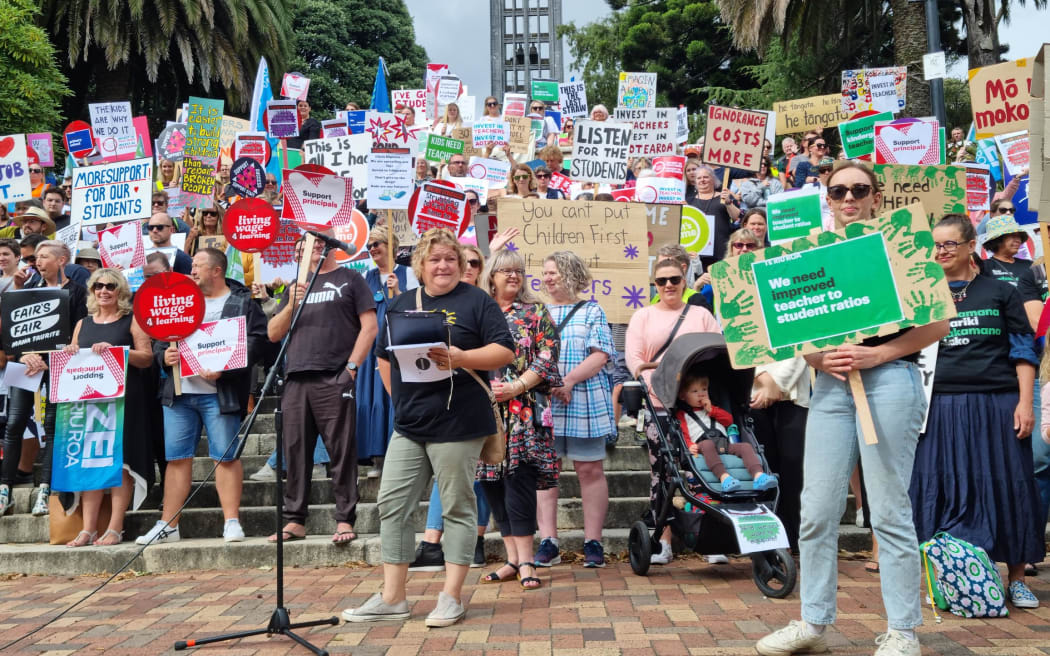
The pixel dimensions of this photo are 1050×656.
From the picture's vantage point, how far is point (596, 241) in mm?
8969

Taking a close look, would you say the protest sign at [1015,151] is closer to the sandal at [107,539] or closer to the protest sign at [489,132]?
the protest sign at [489,132]

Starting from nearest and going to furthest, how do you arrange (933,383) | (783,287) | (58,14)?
(783,287) → (933,383) → (58,14)

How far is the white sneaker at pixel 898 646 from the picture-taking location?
4.12m

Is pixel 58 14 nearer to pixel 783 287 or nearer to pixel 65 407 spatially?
pixel 65 407

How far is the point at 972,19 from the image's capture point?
2086cm

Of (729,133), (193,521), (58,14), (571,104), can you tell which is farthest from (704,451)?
(58,14)

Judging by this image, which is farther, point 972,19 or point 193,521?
point 972,19

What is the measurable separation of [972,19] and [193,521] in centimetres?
1874

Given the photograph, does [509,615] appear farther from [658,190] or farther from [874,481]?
[658,190]

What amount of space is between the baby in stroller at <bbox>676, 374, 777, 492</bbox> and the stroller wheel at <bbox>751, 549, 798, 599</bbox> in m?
0.52

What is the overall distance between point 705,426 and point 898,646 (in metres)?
2.43

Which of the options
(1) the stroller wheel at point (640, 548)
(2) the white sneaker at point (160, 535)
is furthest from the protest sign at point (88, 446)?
(1) the stroller wheel at point (640, 548)

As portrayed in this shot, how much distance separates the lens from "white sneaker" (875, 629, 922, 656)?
4.12 metres

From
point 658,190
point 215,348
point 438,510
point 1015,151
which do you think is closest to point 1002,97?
point 1015,151
